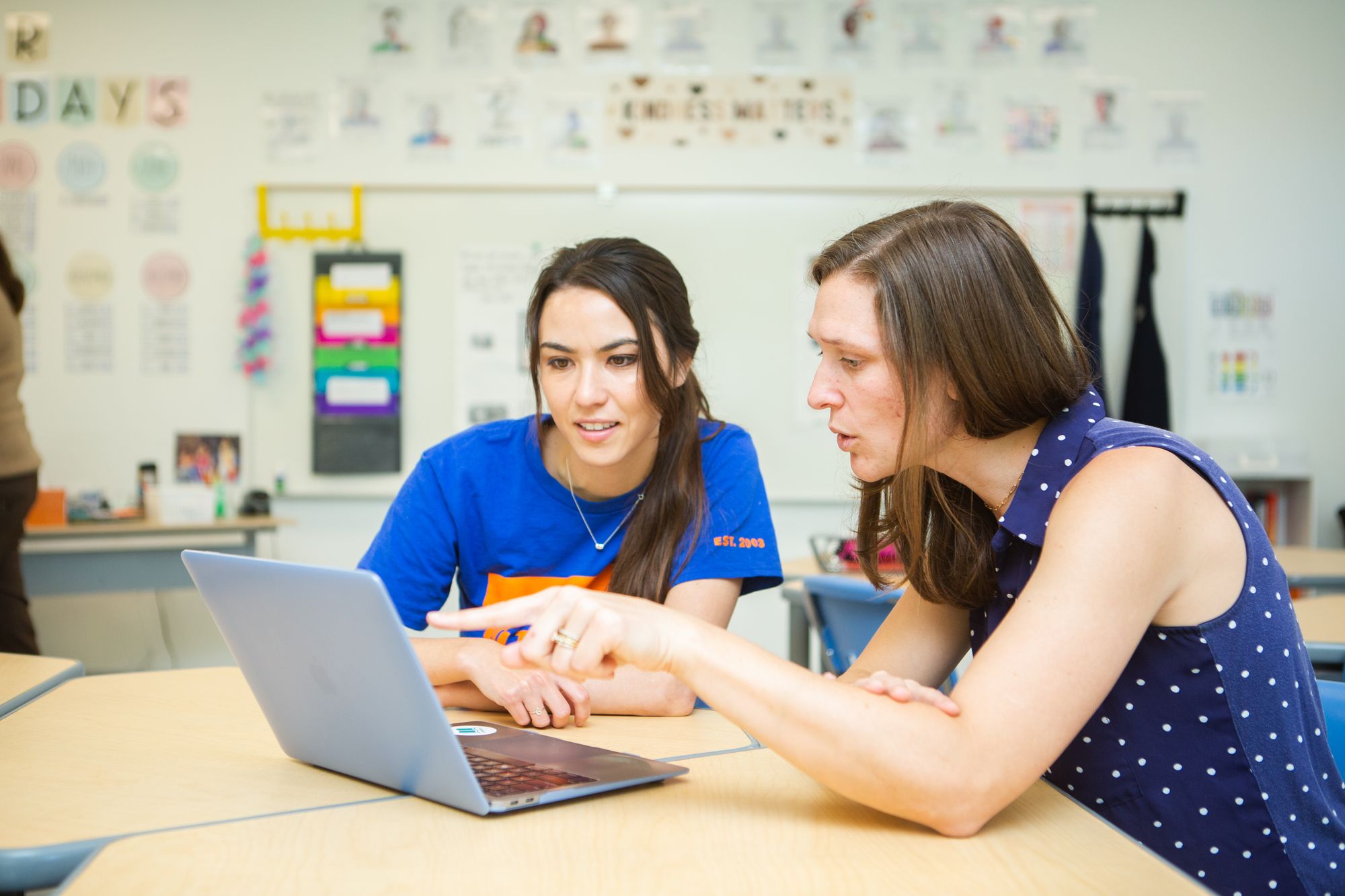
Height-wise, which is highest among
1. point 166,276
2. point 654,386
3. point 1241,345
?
point 166,276

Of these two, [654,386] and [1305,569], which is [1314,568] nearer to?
[1305,569]

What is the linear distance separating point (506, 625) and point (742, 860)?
0.26m

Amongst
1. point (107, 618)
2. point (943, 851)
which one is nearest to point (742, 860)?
point (943, 851)

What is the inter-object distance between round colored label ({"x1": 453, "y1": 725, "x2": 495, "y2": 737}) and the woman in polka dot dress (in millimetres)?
199

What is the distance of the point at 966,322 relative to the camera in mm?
974

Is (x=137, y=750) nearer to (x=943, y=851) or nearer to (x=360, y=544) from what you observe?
(x=943, y=851)

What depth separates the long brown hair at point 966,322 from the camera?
98 cm

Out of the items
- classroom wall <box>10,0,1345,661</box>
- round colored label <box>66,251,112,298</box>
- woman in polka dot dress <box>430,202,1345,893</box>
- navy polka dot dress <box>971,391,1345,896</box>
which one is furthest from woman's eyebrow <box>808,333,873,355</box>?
round colored label <box>66,251,112,298</box>

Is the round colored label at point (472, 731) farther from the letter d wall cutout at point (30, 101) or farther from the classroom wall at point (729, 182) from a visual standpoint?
the letter d wall cutout at point (30, 101)

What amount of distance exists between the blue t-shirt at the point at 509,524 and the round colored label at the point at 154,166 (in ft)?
10.6

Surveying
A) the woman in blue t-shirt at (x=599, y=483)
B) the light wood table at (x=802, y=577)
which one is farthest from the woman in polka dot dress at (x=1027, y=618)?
the light wood table at (x=802, y=577)

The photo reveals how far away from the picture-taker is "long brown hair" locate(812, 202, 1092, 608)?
3.20 ft

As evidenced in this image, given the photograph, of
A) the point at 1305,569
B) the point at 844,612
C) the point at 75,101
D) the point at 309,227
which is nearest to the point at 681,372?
the point at 844,612

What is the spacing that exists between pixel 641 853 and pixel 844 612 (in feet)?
4.51
